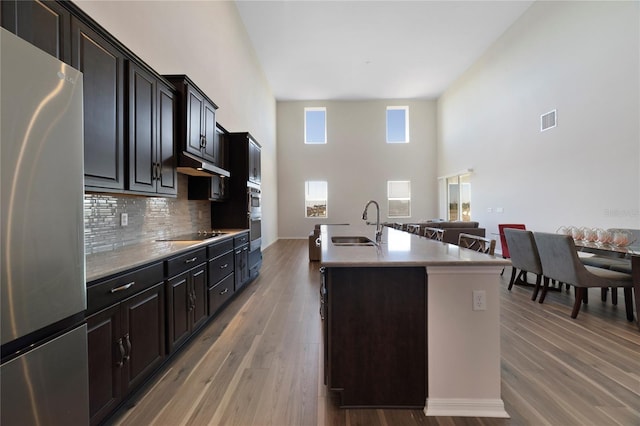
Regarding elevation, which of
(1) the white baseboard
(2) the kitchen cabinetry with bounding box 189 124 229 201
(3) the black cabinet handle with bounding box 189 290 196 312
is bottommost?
(1) the white baseboard

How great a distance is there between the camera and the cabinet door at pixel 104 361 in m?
1.40

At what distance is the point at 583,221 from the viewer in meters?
4.89

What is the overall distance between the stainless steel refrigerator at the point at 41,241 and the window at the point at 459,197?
31.7 ft

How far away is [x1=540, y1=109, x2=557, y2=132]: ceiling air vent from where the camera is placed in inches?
219

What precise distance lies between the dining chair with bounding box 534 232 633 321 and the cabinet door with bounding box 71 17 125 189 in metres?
4.16

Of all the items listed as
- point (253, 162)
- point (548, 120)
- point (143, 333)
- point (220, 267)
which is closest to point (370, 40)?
point (548, 120)

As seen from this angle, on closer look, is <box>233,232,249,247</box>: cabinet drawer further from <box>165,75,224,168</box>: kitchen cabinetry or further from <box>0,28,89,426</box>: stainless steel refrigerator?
<box>0,28,89,426</box>: stainless steel refrigerator

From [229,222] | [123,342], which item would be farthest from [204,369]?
[229,222]

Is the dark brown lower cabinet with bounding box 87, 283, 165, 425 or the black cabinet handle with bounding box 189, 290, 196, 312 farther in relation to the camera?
the black cabinet handle with bounding box 189, 290, 196, 312

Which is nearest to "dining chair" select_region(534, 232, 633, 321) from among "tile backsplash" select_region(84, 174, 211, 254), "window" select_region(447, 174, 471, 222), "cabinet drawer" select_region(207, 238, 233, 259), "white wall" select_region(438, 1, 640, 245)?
"white wall" select_region(438, 1, 640, 245)

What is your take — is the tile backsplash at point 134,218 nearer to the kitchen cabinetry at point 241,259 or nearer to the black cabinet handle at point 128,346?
the kitchen cabinetry at point 241,259

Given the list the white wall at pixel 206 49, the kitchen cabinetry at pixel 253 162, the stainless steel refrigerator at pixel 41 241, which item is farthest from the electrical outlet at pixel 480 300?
the kitchen cabinetry at pixel 253 162

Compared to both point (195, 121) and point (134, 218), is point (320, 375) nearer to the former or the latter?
point (134, 218)

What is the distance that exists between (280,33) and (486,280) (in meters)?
7.30
